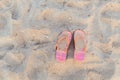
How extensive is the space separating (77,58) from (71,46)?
18 centimetres

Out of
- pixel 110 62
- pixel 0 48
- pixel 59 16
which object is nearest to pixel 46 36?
pixel 59 16

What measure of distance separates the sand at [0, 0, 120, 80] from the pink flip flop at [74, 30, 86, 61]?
0.05m

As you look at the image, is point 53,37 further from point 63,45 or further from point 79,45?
point 79,45

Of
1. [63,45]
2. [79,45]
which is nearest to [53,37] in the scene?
[63,45]

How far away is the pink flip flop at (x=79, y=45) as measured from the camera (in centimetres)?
238

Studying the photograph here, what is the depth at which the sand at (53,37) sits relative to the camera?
2.31 metres

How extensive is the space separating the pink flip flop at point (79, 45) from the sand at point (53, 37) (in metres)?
0.05

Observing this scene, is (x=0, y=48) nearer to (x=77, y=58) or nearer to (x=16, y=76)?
(x=16, y=76)

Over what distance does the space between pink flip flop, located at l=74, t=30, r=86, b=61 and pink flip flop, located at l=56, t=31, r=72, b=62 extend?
0.07 metres

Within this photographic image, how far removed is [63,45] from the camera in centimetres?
243

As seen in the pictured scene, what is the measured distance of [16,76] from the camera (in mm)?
2283

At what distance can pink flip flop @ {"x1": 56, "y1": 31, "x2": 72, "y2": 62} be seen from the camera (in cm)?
239

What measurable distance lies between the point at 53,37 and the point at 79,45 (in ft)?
1.01

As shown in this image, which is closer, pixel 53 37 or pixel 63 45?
pixel 63 45
